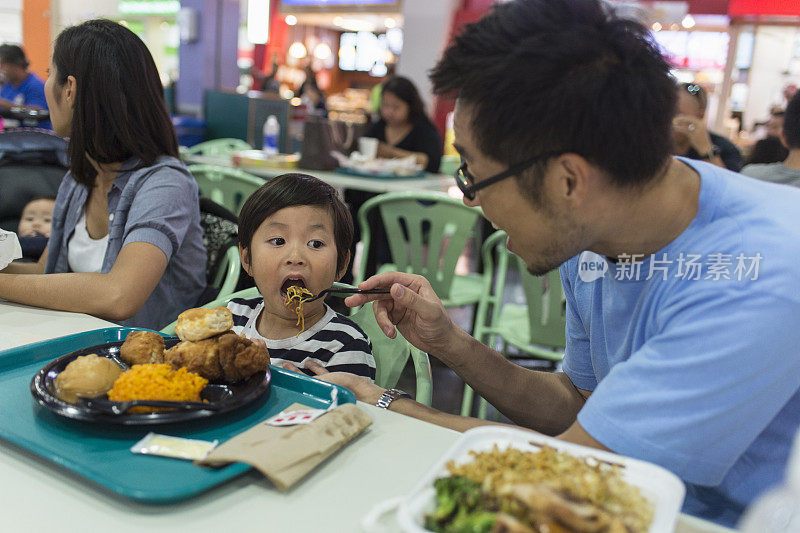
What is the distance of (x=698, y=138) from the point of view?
3.83 m

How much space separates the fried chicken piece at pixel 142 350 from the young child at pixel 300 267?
1.26 feet

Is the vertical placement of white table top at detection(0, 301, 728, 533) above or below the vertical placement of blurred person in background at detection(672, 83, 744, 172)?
below

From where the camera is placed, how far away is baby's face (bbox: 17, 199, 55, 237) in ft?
9.64

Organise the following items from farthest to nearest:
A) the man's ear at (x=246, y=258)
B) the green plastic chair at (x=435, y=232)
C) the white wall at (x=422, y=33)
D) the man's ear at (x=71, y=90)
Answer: the white wall at (x=422, y=33) → the green plastic chair at (x=435, y=232) → the man's ear at (x=71, y=90) → the man's ear at (x=246, y=258)

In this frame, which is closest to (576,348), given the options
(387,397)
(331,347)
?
(387,397)

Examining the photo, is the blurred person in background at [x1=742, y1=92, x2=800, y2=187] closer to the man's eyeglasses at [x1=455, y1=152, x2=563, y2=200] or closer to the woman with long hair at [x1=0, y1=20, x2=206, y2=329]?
the man's eyeglasses at [x1=455, y1=152, x2=563, y2=200]

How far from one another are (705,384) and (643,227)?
0.96 ft

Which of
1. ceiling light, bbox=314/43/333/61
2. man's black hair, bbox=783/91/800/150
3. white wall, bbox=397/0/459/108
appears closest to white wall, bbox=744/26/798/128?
white wall, bbox=397/0/459/108

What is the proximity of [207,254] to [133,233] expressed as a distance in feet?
1.66

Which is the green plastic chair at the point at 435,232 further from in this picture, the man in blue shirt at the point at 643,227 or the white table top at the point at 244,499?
the white table top at the point at 244,499

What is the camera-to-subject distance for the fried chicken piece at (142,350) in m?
1.16

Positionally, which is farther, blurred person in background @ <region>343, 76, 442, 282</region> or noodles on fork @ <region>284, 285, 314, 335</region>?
blurred person in background @ <region>343, 76, 442, 282</region>

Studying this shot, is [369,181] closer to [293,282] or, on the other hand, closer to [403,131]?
[403,131]

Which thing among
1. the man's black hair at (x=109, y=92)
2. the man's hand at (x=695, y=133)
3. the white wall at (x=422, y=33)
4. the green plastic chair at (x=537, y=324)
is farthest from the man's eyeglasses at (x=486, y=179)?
the white wall at (x=422, y=33)
